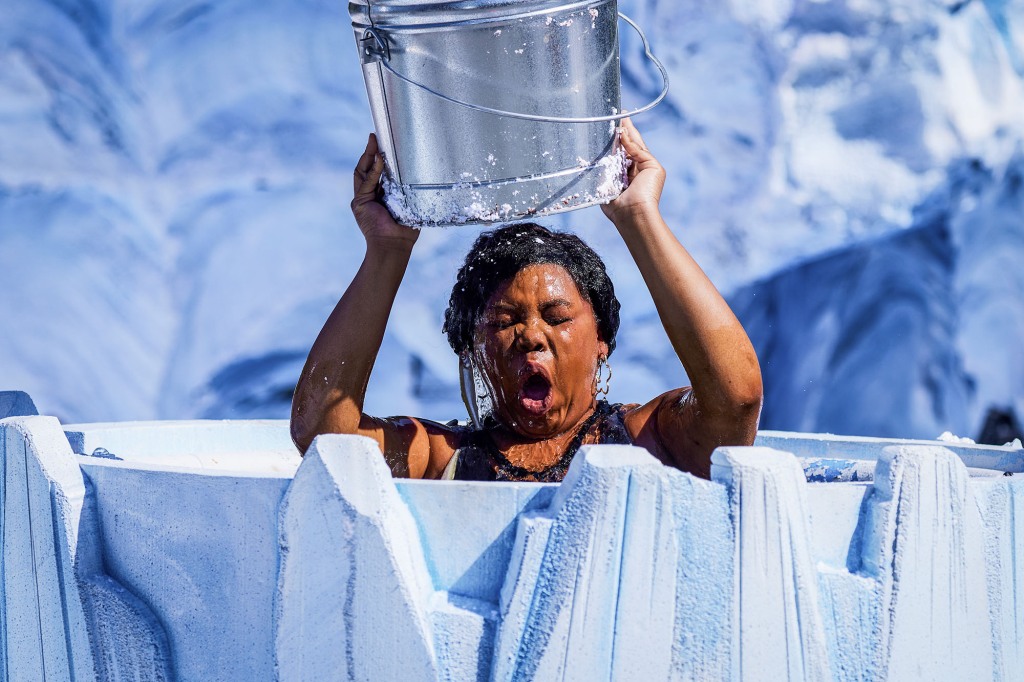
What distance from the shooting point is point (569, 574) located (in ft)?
4.34

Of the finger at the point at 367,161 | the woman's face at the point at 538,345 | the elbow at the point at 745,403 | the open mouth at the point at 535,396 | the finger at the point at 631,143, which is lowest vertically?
the elbow at the point at 745,403

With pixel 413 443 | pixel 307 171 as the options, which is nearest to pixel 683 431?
pixel 413 443

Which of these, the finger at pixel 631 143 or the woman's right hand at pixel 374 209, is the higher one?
the finger at pixel 631 143

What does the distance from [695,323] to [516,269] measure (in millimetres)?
418

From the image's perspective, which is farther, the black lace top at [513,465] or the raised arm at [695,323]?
the black lace top at [513,465]

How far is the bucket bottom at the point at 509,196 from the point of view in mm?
1697

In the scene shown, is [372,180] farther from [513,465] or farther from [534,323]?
[513,465]

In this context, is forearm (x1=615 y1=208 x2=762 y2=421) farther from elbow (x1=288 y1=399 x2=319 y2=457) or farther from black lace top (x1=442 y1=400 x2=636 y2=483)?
elbow (x1=288 y1=399 x2=319 y2=457)

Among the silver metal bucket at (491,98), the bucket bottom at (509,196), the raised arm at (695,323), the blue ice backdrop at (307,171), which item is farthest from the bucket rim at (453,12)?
the blue ice backdrop at (307,171)

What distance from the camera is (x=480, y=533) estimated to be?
4.58 feet

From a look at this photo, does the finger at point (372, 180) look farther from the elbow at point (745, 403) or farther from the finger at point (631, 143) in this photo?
the elbow at point (745, 403)

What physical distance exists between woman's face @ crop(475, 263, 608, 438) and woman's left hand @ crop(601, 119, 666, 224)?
0.71 feet

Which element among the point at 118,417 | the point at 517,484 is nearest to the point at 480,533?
the point at 517,484

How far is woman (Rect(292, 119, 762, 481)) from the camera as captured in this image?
1822mm
